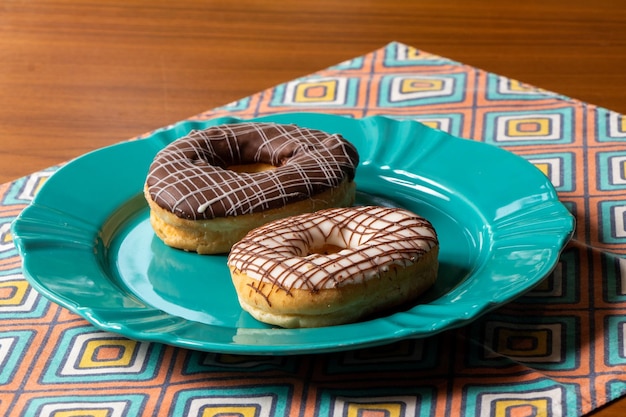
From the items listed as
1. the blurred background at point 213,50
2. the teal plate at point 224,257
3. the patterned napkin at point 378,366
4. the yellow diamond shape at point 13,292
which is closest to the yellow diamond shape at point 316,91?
the blurred background at point 213,50

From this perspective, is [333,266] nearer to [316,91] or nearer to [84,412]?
[84,412]

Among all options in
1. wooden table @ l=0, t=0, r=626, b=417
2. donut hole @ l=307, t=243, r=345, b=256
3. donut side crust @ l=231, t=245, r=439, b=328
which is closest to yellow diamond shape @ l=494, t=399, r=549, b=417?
donut side crust @ l=231, t=245, r=439, b=328

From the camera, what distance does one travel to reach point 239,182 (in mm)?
1731

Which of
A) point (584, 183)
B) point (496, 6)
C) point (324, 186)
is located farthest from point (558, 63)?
point (324, 186)

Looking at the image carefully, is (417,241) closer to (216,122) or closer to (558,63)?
(216,122)

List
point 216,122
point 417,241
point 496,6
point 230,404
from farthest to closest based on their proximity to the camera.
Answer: point 496,6
point 216,122
point 417,241
point 230,404

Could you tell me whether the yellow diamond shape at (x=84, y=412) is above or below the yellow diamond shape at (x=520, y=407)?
below

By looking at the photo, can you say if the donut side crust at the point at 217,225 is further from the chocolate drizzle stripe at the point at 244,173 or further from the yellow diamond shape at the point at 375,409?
the yellow diamond shape at the point at 375,409

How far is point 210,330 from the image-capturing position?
1.43 meters

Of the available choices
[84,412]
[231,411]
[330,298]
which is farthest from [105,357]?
[330,298]

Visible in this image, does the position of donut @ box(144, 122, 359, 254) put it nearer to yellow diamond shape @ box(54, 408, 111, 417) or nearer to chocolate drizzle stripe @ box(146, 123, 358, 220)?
chocolate drizzle stripe @ box(146, 123, 358, 220)

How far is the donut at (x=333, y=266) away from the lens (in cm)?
142

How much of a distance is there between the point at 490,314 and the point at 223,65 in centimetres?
128

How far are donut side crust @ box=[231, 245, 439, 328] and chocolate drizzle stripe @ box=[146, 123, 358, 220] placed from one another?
8.7 inches
